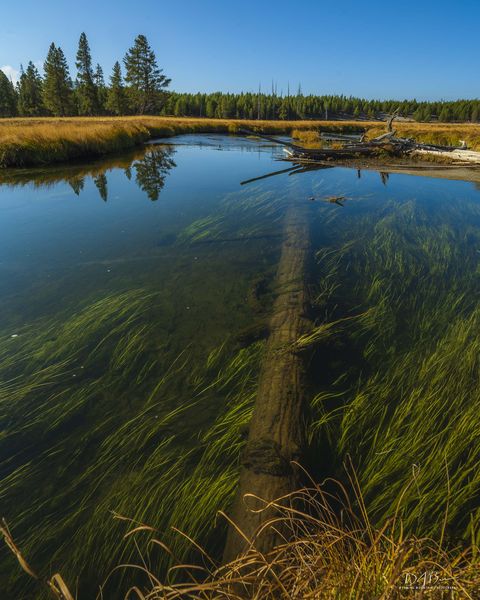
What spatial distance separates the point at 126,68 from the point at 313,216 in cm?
6965

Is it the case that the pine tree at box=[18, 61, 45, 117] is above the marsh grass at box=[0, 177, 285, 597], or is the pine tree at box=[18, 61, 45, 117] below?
above

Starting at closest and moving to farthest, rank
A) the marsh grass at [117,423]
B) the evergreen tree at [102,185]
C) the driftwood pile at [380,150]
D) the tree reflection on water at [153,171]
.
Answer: the marsh grass at [117,423] < the evergreen tree at [102,185] < the tree reflection on water at [153,171] < the driftwood pile at [380,150]

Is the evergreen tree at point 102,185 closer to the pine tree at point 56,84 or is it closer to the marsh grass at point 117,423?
the marsh grass at point 117,423

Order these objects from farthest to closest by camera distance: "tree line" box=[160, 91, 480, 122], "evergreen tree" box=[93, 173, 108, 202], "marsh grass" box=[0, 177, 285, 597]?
"tree line" box=[160, 91, 480, 122]
"evergreen tree" box=[93, 173, 108, 202]
"marsh grass" box=[0, 177, 285, 597]

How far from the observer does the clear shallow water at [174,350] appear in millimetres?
2502

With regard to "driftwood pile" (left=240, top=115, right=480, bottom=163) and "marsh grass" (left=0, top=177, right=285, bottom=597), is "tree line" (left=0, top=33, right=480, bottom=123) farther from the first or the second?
"marsh grass" (left=0, top=177, right=285, bottom=597)

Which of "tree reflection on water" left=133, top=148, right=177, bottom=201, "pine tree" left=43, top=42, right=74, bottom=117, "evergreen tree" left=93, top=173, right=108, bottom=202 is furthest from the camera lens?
"pine tree" left=43, top=42, right=74, bottom=117

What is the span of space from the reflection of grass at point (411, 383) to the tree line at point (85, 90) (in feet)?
232

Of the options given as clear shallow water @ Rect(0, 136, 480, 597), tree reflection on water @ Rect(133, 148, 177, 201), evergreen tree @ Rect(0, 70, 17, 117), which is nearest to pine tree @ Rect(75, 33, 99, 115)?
evergreen tree @ Rect(0, 70, 17, 117)

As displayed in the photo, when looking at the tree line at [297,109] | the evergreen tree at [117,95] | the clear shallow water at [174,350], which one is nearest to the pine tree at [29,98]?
the evergreen tree at [117,95]

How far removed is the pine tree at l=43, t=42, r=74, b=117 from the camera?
55.3 m

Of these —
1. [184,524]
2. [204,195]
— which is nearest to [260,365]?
[184,524]

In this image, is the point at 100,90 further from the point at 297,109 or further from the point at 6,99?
the point at 297,109

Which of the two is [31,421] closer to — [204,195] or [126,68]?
[204,195]
